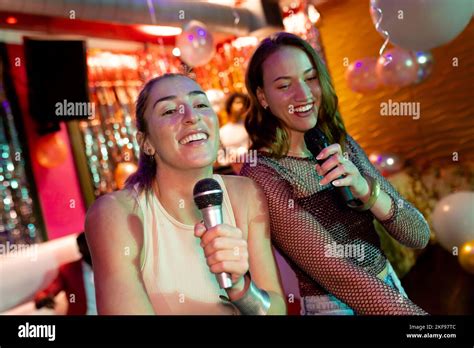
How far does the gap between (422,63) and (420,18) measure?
1.34 m

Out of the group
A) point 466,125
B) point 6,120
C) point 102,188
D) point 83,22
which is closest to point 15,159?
point 6,120

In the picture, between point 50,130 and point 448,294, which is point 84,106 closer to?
point 50,130

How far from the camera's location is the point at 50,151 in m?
3.61

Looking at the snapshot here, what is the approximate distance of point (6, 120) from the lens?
372 cm

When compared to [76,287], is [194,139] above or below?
above

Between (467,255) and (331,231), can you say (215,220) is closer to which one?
(331,231)

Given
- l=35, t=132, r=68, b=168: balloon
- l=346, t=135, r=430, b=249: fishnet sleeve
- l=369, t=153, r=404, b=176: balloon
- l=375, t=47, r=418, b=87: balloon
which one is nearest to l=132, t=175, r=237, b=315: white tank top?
l=346, t=135, r=430, b=249: fishnet sleeve

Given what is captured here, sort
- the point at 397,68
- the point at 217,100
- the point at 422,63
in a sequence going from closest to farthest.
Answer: the point at 397,68, the point at 422,63, the point at 217,100

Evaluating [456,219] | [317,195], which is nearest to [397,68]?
[456,219]

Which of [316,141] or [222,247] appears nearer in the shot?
[222,247]

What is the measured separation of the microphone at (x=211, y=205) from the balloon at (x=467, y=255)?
1.99m

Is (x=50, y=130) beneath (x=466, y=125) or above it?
above

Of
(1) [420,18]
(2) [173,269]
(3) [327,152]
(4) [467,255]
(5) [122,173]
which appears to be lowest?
(4) [467,255]
